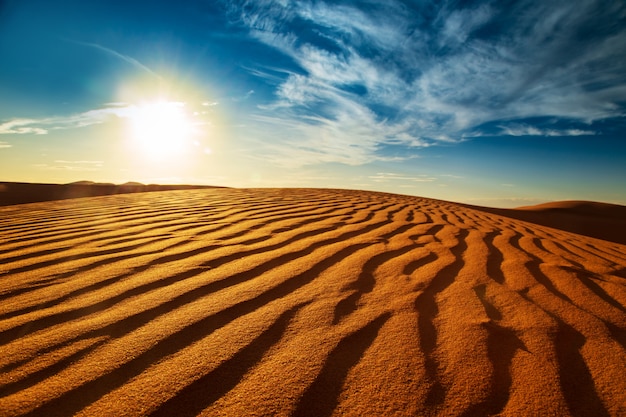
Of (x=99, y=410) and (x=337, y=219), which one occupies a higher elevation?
(x=337, y=219)

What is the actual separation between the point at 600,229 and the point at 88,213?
12.3 metres

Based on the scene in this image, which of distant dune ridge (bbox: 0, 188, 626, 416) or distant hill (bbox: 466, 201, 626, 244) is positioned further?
distant hill (bbox: 466, 201, 626, 244)

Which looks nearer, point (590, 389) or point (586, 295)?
point (590, 389)

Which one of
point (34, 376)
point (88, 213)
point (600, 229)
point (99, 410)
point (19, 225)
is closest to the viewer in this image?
point (99, 410)

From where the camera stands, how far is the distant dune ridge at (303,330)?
1044 mm

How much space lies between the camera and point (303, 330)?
4.66 ft

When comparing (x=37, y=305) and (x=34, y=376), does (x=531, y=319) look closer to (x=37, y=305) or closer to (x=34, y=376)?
(x=34, y=376)

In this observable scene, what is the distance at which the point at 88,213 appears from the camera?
4.38m

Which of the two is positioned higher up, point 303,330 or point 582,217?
point 582,217

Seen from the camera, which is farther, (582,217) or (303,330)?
(582,217)

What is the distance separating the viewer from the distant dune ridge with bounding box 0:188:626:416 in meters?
1.04

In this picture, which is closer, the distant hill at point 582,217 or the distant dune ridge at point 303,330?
the distant dune ridge at point 303,330

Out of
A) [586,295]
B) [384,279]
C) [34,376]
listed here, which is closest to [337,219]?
[384,279]

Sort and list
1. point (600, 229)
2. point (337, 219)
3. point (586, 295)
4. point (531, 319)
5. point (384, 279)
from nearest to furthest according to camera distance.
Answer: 1. point (531, 319)
2. point (586, 295)
3. point (384, 279)
4. point (337, 219)
5. point (600, 229)
